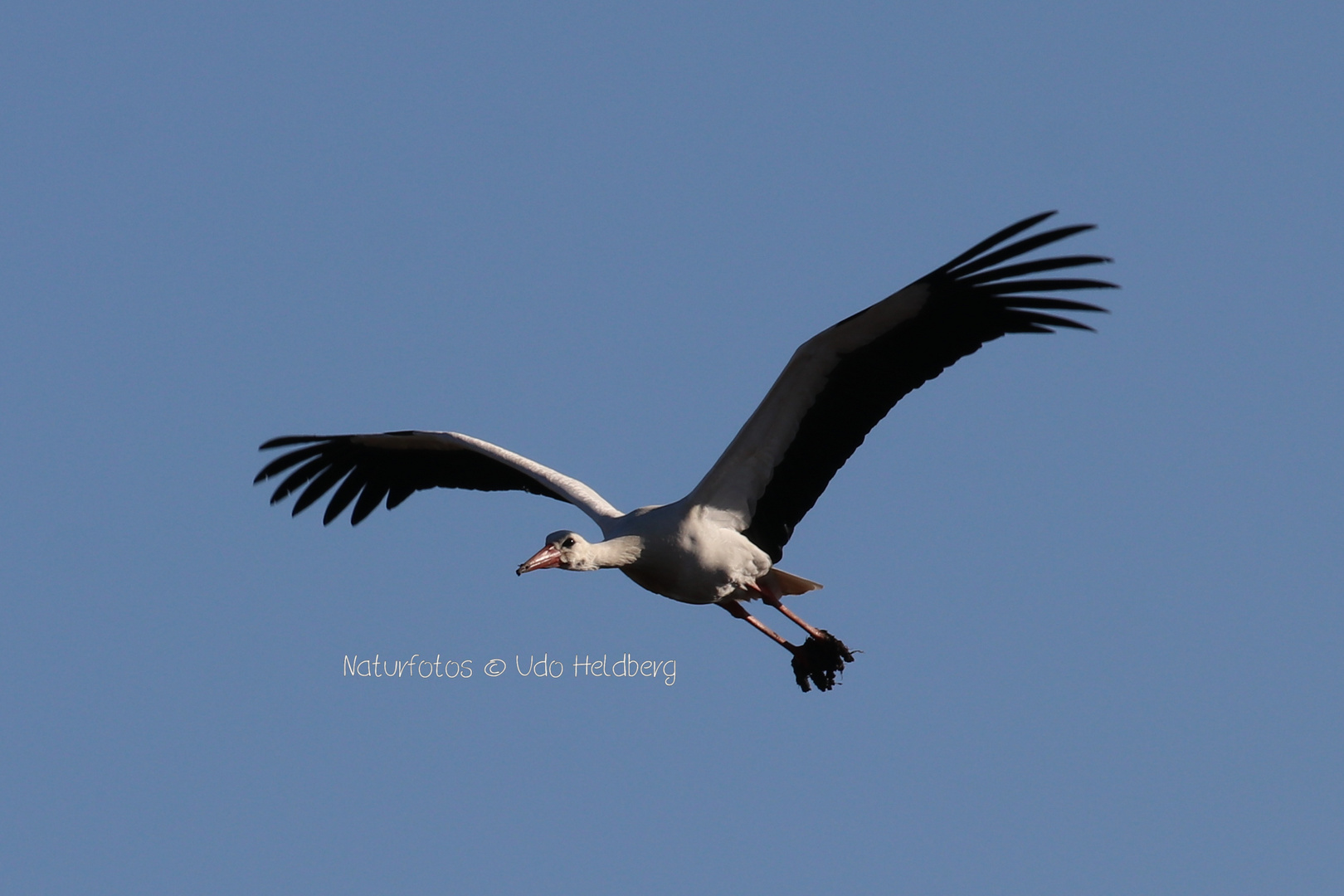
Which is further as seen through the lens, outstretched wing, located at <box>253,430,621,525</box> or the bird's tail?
outstretched wing, located at <box>253,430,621,525</box>

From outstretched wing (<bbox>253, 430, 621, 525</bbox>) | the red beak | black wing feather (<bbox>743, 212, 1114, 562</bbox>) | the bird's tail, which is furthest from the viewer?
outstretched wing (<bbox>253, 430, 621, 525</bbox>)

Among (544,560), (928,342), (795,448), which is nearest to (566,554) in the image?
(544,560)

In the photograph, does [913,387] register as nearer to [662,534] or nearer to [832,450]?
[832,450]

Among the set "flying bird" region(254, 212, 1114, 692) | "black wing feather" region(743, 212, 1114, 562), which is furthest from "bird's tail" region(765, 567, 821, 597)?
"black wing feather" region(743, 212, 1114, 562)

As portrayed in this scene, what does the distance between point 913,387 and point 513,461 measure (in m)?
3.58

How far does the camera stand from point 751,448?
36.1 ft

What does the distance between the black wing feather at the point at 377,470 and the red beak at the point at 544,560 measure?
6.84 ft

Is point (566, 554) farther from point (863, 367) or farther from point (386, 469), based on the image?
point (386, 469)

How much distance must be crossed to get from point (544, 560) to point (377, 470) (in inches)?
134

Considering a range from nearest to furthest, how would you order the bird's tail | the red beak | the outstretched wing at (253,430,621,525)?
1. the red beak
2. the bird's tail
3. the outstretched wing at (253,430,621,525)

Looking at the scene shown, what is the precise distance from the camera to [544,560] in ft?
35.5

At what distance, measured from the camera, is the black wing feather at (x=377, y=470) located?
13.1 meters

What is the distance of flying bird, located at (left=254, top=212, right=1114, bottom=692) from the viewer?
10086mm

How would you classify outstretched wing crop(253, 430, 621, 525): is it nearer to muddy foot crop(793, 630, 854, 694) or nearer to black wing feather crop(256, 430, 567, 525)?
black wing feather crop(256, 430, 567, 525)
